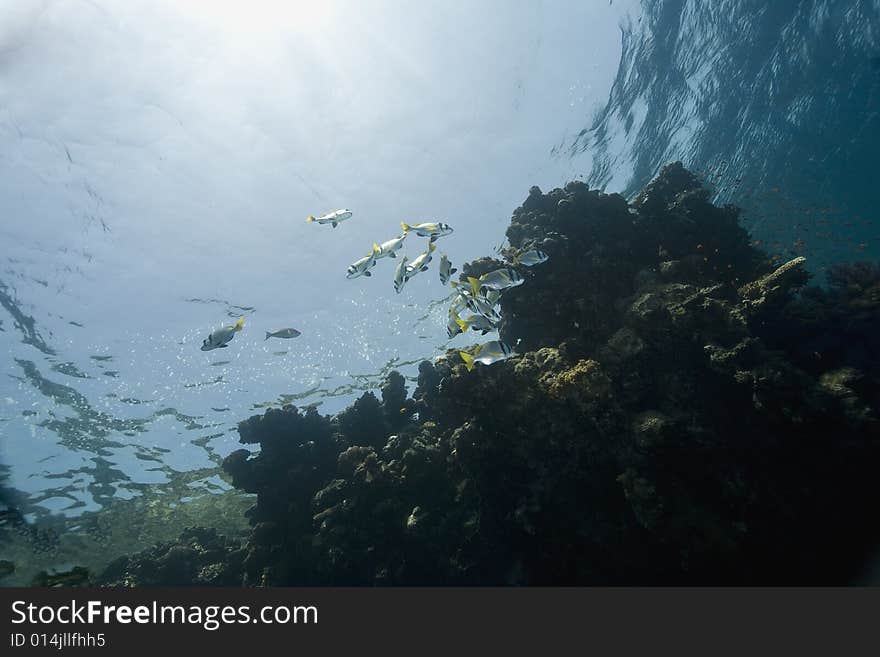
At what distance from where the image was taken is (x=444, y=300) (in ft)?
66.8

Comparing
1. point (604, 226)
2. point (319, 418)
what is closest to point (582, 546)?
point (604, 226)

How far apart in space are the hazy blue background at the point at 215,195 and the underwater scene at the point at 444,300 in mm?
105

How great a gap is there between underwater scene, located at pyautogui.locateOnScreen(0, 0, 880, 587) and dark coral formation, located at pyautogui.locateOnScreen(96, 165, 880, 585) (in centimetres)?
6

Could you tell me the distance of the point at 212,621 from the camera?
18.2 feet

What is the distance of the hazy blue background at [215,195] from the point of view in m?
12.2

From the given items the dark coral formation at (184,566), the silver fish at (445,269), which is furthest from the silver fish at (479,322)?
the dark coral formation at (184,566)

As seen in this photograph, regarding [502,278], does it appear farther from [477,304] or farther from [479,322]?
[479,322]

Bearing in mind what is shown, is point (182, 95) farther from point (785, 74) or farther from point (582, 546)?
point (785, 74)

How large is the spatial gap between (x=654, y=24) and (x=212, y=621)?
884 inches

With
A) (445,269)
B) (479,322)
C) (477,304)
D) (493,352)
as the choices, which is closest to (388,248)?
(445,269)

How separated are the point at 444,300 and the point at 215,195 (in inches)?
430

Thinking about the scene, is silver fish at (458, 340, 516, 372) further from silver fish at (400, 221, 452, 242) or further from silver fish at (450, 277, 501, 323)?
silver fish at (400, 221, 452, 242)

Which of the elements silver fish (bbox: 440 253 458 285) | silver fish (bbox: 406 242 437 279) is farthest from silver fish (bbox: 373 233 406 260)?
silver fish (bbox: 440 253 458 285)

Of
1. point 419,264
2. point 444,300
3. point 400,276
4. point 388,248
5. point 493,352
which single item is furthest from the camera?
point 444,300
